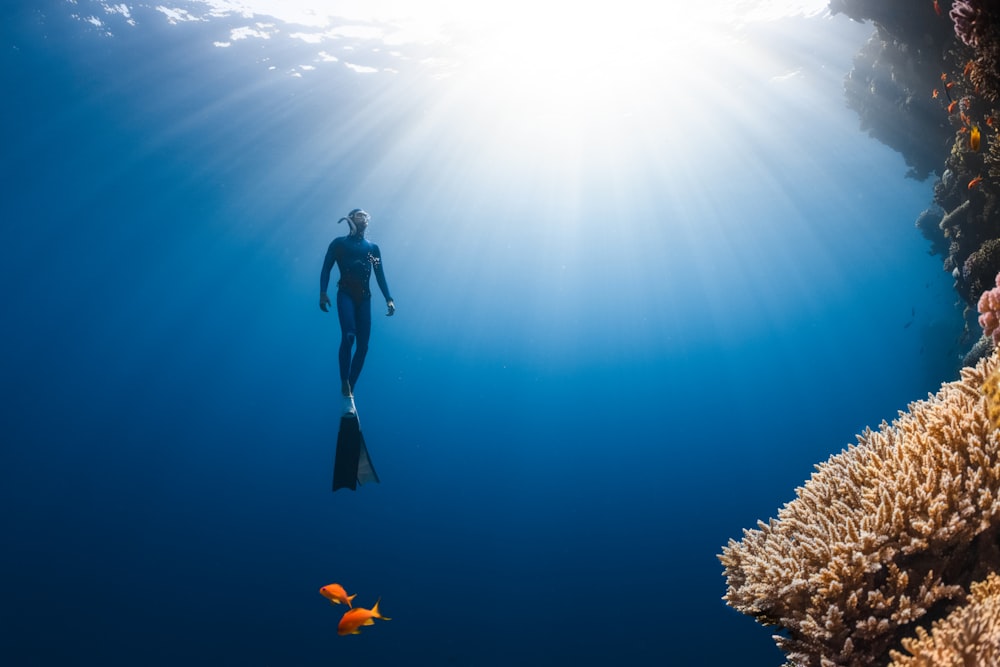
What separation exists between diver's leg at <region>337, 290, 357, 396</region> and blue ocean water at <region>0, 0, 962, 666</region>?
55.5 feet

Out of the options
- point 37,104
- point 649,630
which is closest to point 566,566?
point 649,630

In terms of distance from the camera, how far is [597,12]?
1898 cm

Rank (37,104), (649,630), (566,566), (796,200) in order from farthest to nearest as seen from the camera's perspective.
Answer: (796,200)
(566,566)
(649,630)
(37,104)

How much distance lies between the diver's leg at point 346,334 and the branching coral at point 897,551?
566 cm

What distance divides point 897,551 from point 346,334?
6.73 m

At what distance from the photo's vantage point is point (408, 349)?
85.9 meters

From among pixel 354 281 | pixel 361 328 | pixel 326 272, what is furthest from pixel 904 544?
pixel 326 272

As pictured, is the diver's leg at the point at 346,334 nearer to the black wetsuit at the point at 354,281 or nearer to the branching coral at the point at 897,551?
the black wetsuit at the point at 354,281

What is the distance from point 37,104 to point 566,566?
151 feet

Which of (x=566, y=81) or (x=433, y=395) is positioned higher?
(x=433, y=395)

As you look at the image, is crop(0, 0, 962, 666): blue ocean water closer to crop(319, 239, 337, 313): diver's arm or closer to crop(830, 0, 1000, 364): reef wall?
crop(830, 0, 1000, 364): reef wall

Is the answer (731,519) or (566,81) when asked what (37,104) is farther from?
(731,519)

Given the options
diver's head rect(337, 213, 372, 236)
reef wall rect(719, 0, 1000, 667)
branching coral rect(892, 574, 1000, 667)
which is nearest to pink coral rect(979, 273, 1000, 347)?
reef wall rect(719, 0, 1000, 667)

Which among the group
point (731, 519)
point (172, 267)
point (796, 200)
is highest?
point (172, 267)
